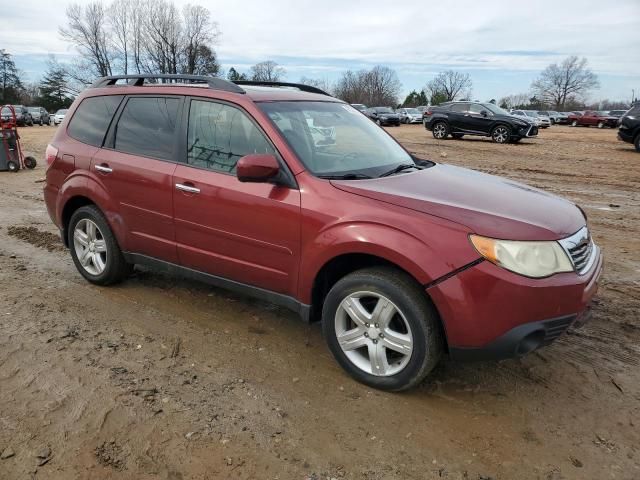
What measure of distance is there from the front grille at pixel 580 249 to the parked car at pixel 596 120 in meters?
47.1

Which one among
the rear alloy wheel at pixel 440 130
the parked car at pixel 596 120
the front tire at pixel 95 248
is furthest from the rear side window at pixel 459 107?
the parked car at pixel 596 120

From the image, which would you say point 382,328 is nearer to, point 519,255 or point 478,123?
point 519,255

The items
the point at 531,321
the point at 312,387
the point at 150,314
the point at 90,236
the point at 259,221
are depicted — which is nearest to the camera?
the point at 531,321

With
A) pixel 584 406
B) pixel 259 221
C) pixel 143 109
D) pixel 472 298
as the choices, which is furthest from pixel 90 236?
pixel 584 406

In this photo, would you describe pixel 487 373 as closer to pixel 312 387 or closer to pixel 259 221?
pixel 312 387

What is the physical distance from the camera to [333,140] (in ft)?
12.5

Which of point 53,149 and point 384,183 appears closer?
point 384,183

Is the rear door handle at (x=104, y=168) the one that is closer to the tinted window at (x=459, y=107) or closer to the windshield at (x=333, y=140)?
the windshield at (x=333, y=140)

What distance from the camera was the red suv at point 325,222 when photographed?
9.06ft

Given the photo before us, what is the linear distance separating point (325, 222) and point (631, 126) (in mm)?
17376

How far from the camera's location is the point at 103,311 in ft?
13.9

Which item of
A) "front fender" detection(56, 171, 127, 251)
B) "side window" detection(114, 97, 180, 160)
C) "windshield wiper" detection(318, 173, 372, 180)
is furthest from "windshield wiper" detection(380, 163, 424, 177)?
"front fender" detection(56, 171, 127, 251)

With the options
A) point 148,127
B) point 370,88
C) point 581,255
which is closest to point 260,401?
point 581,255

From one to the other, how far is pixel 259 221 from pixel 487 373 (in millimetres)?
1815
